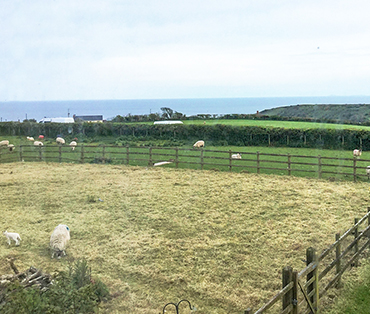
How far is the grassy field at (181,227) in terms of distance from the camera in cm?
538

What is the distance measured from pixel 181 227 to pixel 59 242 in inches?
99.8

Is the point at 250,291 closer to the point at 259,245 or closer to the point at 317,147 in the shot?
the point at 259,245

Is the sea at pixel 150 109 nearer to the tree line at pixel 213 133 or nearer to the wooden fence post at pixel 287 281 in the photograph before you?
the tree line at pixel 213 133

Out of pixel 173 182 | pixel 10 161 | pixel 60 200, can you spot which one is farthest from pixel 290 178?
pixel 10 161

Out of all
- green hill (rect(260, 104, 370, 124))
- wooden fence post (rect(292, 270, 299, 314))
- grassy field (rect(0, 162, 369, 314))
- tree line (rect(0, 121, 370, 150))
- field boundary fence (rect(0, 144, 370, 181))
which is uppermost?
green hill (rect(260, 104, 370, 124))

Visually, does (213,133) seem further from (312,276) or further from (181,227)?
(312,276)

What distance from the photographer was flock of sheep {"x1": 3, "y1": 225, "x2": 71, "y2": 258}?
6574 mm

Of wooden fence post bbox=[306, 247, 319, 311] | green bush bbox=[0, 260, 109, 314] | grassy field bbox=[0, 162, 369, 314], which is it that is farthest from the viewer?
grassy field bbox=[0, 162, 369, 314]

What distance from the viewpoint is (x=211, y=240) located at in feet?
23.5

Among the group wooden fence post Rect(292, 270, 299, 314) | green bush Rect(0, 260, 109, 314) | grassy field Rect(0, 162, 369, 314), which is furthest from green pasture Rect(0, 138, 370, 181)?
green bush Rect(0, 260, 109, 314)

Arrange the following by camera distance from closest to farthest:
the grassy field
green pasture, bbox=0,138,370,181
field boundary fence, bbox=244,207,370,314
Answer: field boundary fence, bbox=244,207,370,314
the grassy field
green pasture, bbox=0,138,370,181

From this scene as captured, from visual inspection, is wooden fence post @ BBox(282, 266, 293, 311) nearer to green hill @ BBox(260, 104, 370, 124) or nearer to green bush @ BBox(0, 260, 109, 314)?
green bush @ BBox(0, 260, 109, 314)

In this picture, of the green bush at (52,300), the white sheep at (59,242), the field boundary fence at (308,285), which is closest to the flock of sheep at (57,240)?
the white sheep at (59,242)

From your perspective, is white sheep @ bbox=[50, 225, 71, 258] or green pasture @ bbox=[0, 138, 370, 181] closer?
white sheep @ bbox=[50, 225, 71, 258]
